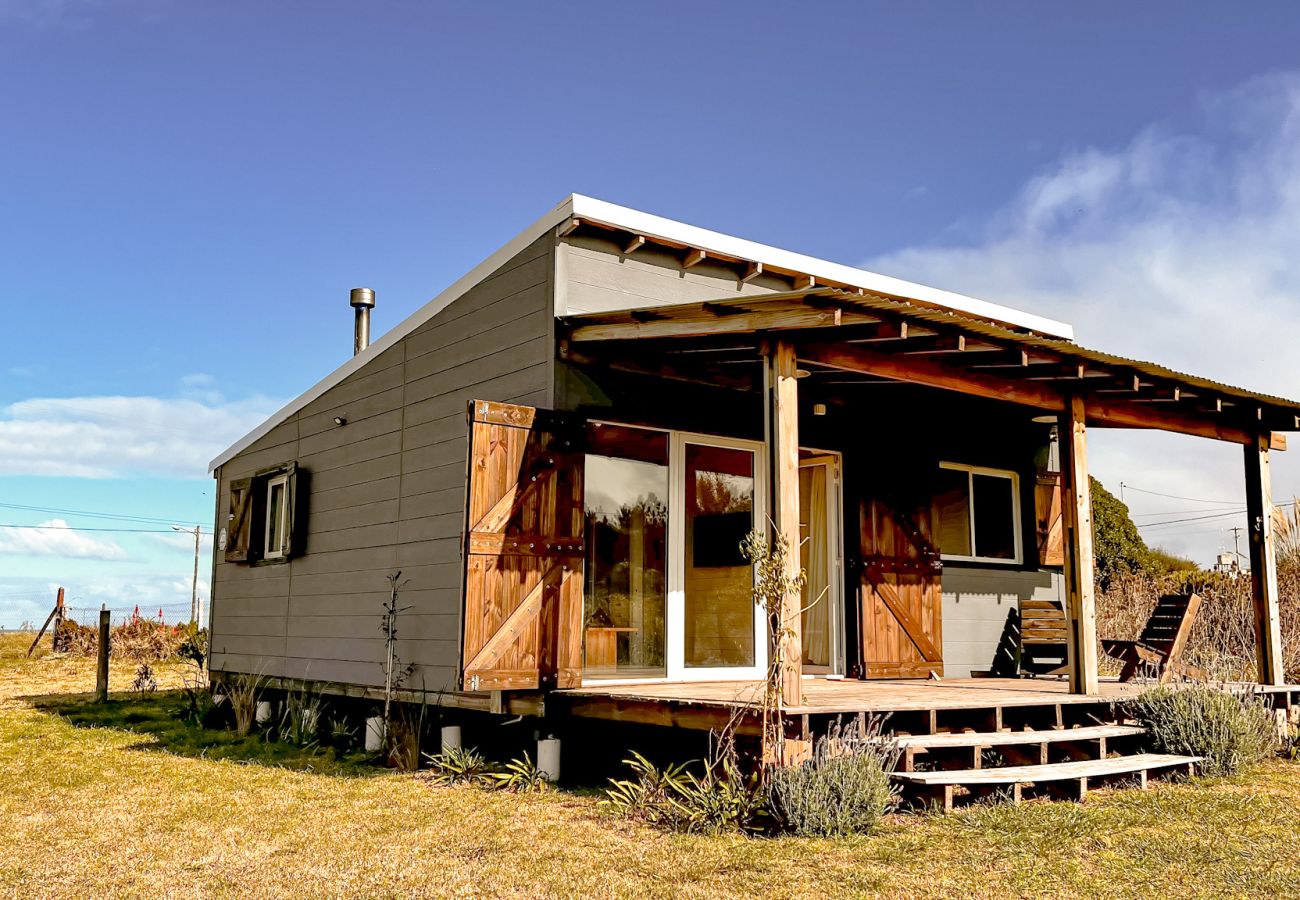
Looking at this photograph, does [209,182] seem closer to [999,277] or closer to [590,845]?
[590,845]

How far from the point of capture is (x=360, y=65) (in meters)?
10.1

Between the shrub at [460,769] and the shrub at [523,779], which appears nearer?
the shrub at [523,779]

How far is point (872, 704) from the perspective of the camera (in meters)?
5.89

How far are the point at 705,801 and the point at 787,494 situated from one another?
5.26 feet

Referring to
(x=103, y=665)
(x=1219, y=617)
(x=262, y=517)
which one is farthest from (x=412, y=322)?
(x=1219, y=617)

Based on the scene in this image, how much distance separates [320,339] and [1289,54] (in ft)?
33.7

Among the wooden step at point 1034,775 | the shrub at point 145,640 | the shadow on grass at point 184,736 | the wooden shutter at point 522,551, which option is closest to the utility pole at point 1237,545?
the wooden step at point 1034,775

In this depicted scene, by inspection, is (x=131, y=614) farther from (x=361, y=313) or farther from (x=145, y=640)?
(x=361, y=313)

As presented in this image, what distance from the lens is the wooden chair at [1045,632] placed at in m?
9.29

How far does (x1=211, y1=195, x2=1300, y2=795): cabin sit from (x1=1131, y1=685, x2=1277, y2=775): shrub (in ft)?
1.17

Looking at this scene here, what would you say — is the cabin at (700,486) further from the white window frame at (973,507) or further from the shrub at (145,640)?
the shrub at (145,640)

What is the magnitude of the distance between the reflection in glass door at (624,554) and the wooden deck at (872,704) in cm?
29

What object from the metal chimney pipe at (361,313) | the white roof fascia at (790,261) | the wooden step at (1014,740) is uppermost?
the metal chimney pipe at (361,313)

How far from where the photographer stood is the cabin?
21.3 ft
